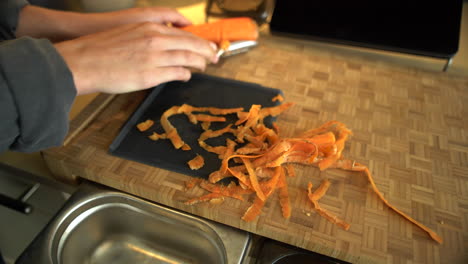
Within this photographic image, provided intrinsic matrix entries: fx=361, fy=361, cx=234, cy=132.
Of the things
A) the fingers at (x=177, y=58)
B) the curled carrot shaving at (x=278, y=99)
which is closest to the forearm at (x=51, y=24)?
the fingers at (x=177, y=58)

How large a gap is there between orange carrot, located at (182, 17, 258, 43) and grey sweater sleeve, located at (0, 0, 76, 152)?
0.53 meters

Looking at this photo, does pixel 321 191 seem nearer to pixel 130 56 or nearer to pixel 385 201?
pixel 385 201

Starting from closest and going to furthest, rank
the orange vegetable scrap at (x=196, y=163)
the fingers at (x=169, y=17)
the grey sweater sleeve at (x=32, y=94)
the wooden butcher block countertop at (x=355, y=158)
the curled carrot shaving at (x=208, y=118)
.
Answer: the grey sweater sleeve at (x=32, y=94) < the wooden butcher block countertop at (x=355, y=158) < the orange vegetable scrap at (x=196, y=163) < the curled carrot shaving at (x=208, y=118) < the fingers at (x=169, y=17)

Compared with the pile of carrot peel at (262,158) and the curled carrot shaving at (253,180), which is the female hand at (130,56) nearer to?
the pile of carrot peel at (262,158)

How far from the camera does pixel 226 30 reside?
1.10 m

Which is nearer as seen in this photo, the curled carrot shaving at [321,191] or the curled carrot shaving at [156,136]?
the curled carrot shaving at [321,191]

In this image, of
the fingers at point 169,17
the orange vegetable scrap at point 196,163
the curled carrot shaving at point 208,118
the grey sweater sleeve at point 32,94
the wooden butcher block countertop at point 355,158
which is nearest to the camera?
the grey sweater sleeve at point 32,94

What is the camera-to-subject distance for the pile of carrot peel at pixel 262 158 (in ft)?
2.40

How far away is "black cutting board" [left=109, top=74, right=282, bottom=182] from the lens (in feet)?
2.65

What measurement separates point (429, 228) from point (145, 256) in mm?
594

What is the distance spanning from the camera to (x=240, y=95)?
0.97 m

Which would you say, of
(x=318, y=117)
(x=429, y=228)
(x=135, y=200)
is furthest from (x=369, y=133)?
(x=135, y=200)

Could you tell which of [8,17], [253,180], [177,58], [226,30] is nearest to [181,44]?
[177,58]

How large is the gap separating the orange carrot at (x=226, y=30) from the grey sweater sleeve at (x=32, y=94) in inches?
21.0
